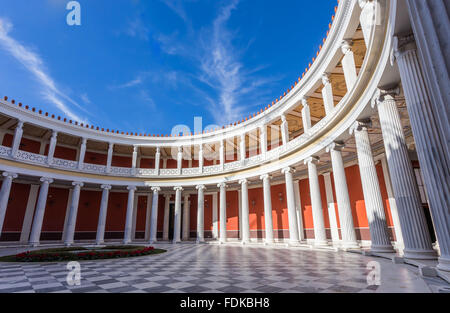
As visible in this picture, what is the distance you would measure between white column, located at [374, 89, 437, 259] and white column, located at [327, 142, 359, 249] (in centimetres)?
468

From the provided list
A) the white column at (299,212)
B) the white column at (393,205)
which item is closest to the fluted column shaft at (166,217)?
the white column at (299,212)

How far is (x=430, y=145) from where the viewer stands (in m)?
5.01

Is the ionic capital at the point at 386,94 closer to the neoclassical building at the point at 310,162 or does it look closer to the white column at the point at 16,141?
the neoclassical building at the point at 310,162

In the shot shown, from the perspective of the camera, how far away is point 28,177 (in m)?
19.5

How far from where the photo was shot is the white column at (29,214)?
2033cm

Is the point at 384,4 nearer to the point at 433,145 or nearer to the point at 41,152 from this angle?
the point at 433,145

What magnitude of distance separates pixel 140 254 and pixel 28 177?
15.5 meters

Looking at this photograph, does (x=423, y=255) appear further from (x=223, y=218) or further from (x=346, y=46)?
(x=223, y=218)

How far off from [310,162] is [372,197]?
5803mm

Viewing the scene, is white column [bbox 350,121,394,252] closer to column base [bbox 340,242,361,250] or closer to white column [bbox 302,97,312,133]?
column base [bbox 340,242,361,250]

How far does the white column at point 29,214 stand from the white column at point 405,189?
27.7 m

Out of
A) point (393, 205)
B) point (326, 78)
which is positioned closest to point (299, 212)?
point (393, 205)

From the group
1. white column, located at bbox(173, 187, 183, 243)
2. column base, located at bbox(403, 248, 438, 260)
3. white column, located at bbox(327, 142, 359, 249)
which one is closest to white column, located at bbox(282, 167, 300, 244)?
white column, located at bbox(327, 142, 359, 249)
